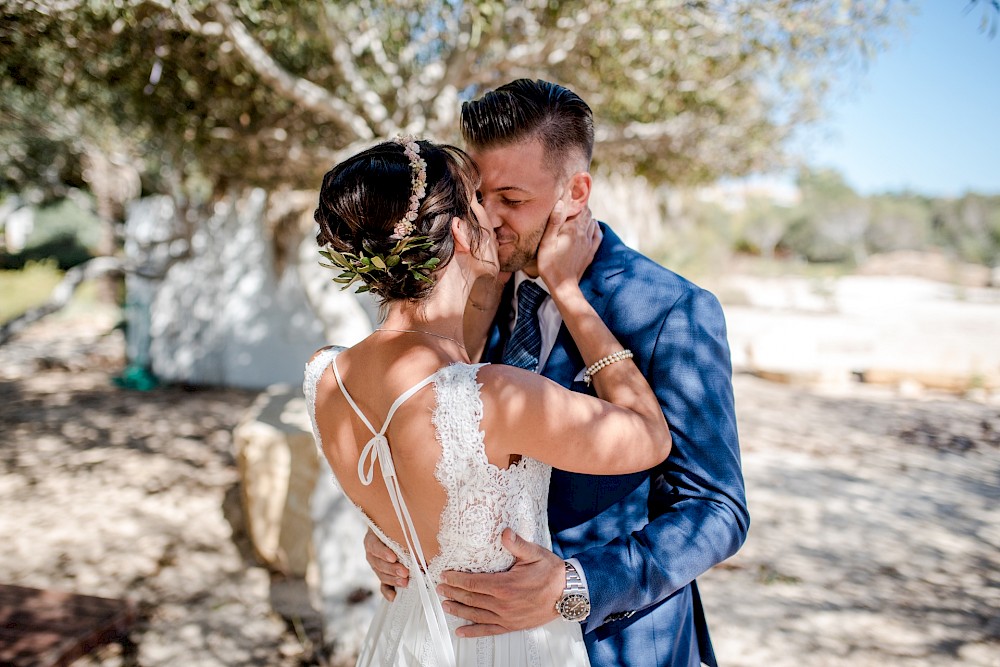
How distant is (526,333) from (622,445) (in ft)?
1.71

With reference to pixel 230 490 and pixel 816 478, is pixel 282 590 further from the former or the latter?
pixel 816 478

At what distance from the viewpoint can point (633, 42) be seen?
5367 mm

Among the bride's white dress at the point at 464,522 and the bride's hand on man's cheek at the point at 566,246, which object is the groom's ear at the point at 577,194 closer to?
the bride's hand on man's cheek at the point at 566,246

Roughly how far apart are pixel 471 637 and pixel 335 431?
0.53 m

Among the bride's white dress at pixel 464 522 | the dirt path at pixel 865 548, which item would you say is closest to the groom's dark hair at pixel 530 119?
the bride's white dress at pixel 464 522

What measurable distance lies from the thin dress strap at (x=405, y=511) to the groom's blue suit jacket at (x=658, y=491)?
1.03ft

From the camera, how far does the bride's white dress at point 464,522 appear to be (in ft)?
4.57

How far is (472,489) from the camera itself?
1458 mm

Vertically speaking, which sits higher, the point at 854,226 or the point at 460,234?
the point at 854,226

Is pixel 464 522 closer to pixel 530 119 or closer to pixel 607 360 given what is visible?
pixel 607 360

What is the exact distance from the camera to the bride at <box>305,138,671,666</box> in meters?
1.39

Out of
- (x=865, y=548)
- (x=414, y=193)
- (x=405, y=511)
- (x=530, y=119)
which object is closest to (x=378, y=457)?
(x=405, y=511)

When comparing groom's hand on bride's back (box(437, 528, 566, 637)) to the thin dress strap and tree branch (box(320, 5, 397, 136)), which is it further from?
tree branch (box(320, 5, 397, 136))

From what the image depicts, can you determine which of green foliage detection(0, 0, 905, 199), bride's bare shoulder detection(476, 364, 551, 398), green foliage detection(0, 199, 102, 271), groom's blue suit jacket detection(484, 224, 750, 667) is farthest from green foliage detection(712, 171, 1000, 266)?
bride's bare shoulder detection(476, 364, 551, 398)
